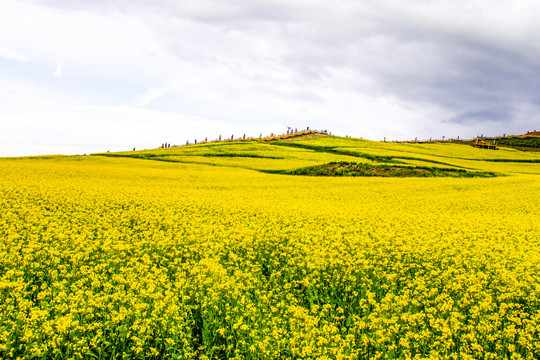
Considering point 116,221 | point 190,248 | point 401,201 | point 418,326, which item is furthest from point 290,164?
point 418,326

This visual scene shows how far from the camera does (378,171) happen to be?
3778cm

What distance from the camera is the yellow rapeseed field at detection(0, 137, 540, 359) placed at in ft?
18.2

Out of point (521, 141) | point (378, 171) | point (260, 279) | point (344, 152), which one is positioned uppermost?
point (521, 141)

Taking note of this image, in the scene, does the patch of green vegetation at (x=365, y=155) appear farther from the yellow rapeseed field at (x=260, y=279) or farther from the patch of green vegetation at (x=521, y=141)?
the patch of green vegetation at (x=521, y=141)

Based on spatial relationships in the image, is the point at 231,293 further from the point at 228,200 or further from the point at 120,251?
the point at 228,200

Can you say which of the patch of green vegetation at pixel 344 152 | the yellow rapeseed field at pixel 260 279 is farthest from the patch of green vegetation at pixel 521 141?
the yellow rapeseed field at pixel 260 279

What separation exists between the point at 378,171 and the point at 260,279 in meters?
31.4

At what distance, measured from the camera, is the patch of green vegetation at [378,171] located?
37159 millimetres

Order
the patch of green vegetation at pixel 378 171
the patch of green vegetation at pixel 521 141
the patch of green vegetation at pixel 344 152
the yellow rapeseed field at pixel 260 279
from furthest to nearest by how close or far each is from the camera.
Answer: the patch of green vegetation at pixel 521 141, the patch of green vegetation at pixel 344 152, the patch of green vegetation at pixel 378 171, the yellow rapeseed field at pixel 260 279

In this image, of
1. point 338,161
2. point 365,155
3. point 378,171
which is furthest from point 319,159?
point 378,171

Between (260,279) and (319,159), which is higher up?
(319,159)

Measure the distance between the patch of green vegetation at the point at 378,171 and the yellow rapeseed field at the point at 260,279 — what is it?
1675cm

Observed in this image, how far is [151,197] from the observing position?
1928cm

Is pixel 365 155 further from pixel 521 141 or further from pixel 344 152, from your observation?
pixel 521 141
